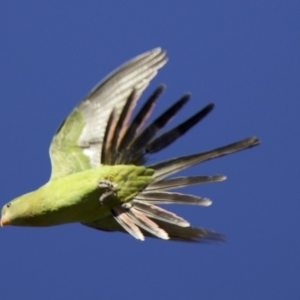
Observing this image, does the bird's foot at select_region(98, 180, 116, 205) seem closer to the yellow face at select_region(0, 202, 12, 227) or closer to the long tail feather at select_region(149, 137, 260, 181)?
the long tail feather at select_region(149, 137, 260, 181)

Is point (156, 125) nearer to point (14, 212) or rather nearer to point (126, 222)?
point (126, 222)

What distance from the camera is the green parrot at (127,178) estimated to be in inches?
73.2

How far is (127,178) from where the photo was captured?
6.34 feet

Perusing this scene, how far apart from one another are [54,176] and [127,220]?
24 cm

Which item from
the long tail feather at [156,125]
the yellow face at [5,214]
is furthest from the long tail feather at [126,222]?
the yellow face at [5,214]

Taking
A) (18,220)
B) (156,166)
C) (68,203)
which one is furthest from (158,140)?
(18,220)

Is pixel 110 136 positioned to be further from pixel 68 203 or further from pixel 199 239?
pixel 199 239

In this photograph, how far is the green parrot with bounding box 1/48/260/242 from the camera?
1859mm

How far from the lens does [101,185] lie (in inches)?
75.3

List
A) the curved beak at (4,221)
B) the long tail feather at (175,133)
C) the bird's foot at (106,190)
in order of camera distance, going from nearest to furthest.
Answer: the long tail feather at (175,133)
the bird's foot at (106,190)
the curved beak at (4,221)

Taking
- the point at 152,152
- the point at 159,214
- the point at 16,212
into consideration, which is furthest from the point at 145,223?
the point at 16,212

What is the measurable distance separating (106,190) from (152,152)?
0.12 meters

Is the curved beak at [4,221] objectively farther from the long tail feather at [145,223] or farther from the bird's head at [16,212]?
the long tail feather at [145,223]

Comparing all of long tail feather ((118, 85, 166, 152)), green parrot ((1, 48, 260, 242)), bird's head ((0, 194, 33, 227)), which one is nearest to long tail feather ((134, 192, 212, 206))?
green parrot ((1, 48, 260, 242))
